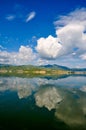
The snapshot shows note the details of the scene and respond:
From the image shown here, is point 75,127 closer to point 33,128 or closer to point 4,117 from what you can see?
point 33,128

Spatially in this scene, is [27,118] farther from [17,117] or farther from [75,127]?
[75,127]

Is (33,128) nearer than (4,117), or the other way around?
(33,128)

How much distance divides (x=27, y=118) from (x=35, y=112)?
5.79 meters

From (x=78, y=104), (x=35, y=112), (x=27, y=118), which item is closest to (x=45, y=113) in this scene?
(x=35, y=112)

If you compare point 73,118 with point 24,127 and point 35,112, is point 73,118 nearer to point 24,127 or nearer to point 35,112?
point 35,112

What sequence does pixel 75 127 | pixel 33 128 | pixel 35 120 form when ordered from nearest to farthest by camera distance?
pixel 33 128 < pixel 75 127 < pixel 35 120

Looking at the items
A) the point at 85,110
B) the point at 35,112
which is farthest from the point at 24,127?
the point at 85,110

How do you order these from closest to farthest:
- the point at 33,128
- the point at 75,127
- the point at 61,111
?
the point at 33,128 < the point at 75,127 < the point at 61,111

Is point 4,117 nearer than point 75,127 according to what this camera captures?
No

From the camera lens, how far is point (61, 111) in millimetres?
49125

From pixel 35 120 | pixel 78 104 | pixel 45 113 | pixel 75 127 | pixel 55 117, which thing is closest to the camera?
pixel 75 127

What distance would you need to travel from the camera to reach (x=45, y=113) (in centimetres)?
4597

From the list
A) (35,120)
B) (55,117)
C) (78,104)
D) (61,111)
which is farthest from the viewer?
(78,104)

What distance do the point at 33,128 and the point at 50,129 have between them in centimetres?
282
